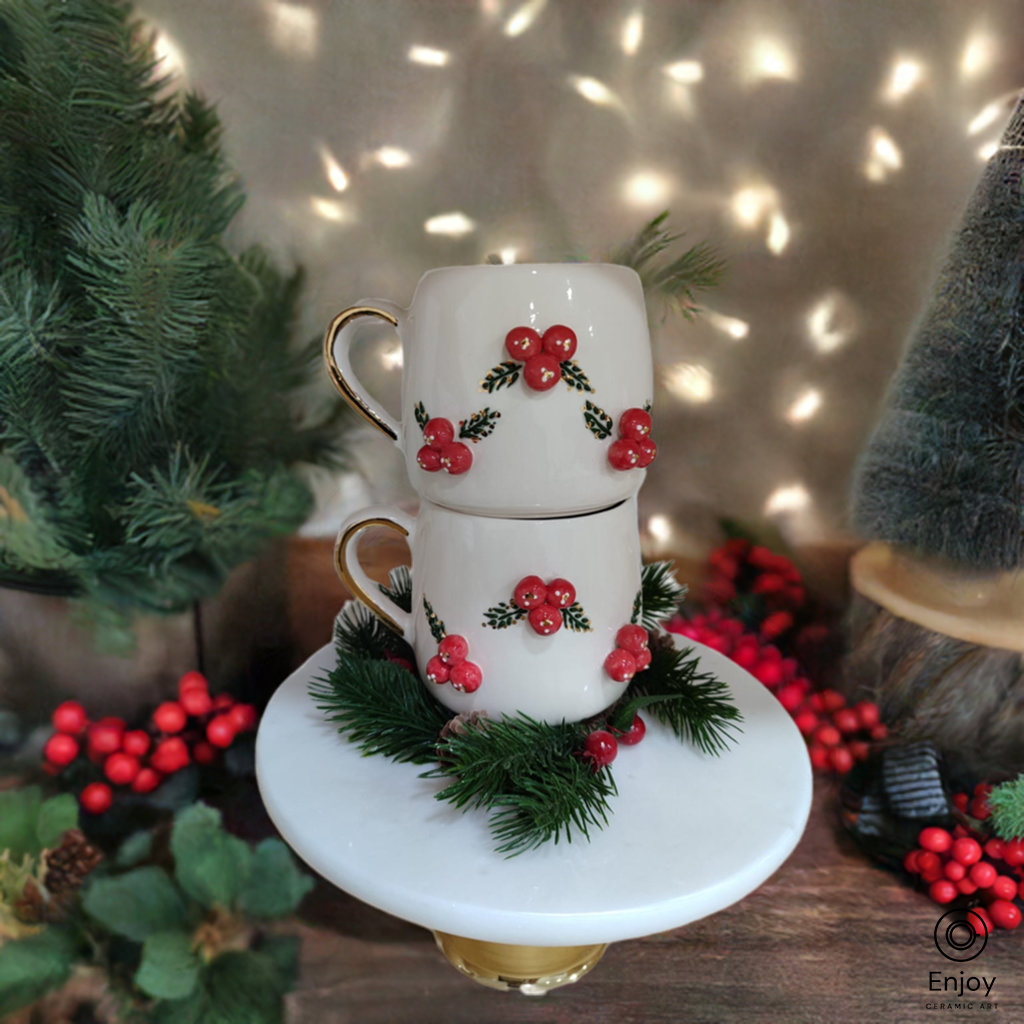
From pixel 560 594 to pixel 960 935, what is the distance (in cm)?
52

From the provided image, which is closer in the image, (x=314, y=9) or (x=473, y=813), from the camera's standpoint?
(x=473, y=813)

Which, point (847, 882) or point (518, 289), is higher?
point (518, 289)

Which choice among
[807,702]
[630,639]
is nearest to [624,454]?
[630,639]

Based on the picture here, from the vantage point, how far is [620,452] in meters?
0.39

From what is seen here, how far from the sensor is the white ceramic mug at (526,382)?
0.37m

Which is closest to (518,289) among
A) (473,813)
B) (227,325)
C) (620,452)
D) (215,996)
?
(620,452)

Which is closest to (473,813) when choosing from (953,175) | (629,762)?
(629,762)

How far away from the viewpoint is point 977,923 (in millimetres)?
635

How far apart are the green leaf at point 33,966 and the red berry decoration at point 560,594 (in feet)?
1.80

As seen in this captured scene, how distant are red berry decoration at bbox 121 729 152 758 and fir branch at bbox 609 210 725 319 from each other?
0.63m

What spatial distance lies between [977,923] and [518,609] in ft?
1.75

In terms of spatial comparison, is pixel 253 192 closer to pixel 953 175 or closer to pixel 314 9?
pixel 314 9

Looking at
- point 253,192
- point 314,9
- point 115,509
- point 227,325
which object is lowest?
point 115,509

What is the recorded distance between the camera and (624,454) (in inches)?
15.3
